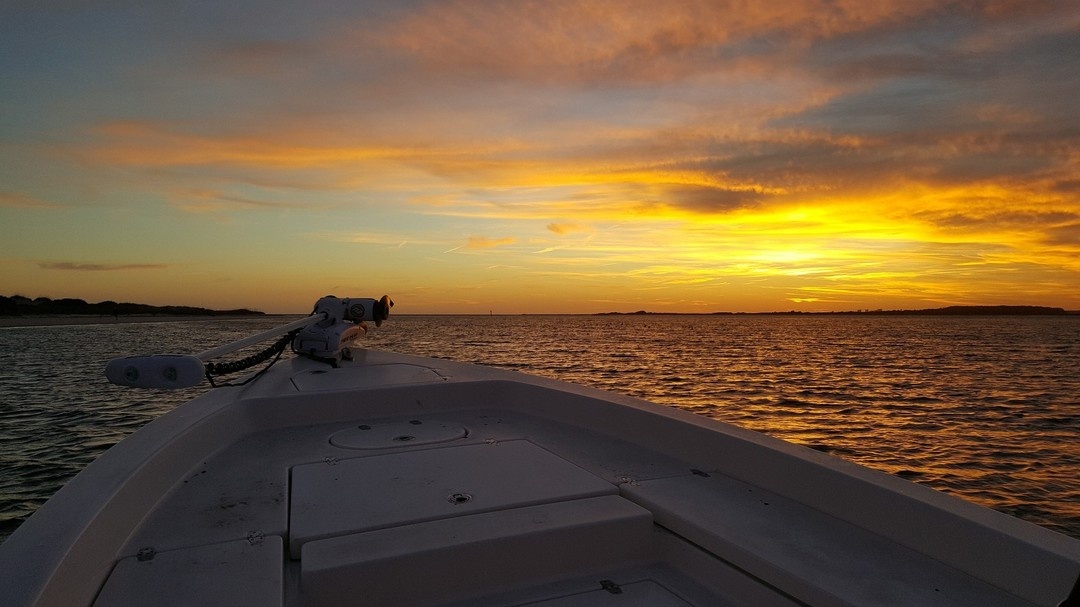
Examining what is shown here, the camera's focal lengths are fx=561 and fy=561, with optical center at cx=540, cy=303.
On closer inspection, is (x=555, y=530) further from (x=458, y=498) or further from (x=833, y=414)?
(x=833, y=414)

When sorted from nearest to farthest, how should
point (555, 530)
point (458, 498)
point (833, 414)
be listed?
point (555, 530) < point (458, 498) < point (833, 414)

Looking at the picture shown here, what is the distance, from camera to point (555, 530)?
7.23 ft

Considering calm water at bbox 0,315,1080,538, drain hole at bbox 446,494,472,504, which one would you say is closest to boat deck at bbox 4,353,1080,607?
drain hole at bbox 446,494,472,504

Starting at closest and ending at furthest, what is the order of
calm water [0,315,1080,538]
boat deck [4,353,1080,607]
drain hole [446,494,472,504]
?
boat deck [4,353,1080,607] → drain hole [446,494,472,504] → calm water [0,315,1080,538]

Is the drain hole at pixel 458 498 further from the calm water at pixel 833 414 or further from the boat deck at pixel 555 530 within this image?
the calm water at pixel 833 414

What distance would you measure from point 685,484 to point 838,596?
3.43 ft

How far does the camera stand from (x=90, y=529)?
1.93 metres

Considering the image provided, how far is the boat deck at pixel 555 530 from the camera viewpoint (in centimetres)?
188

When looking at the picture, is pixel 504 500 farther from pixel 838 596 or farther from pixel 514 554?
pixel 838 596

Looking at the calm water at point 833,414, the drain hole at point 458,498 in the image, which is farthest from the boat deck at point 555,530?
the calm water at point 833,414

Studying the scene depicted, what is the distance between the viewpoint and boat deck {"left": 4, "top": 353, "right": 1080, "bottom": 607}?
73.9 inches

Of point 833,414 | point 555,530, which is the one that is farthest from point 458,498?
point 833,414

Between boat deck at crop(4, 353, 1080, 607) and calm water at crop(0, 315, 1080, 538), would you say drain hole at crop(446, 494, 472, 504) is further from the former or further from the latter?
calm water at crop(0, 315, 1080, 538)

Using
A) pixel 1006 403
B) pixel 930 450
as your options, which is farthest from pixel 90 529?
pixel 1006 403
